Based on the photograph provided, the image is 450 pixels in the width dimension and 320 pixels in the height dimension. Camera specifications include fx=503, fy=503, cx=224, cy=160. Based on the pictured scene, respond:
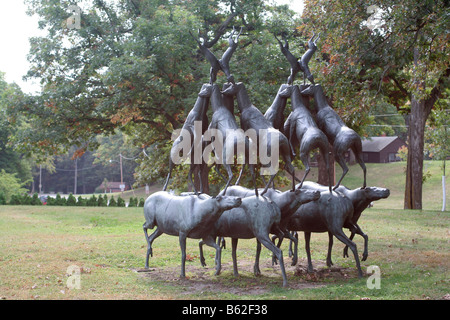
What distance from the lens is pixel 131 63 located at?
20125 millimetres

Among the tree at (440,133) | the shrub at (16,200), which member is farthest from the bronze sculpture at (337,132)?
the shrub at (16,200)

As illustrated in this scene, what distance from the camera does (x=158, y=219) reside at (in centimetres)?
928

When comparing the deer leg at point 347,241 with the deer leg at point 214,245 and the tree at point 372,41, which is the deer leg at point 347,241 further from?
the tree at point 372,41

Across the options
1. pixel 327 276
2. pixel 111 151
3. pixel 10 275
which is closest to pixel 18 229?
pixel 10 275

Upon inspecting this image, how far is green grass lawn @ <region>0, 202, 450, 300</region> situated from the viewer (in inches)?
295

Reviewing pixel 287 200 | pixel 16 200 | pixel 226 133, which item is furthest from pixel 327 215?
pixel 16 200

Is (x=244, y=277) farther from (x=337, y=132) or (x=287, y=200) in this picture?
(x=337, y=132)

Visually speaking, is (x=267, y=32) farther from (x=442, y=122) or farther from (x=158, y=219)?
(x=158, y=219)

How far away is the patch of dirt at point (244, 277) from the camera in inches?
313

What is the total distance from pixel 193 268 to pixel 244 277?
1.35m

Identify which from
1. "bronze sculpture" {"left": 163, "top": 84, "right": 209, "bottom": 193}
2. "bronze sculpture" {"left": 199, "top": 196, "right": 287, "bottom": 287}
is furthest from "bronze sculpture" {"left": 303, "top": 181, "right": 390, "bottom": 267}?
"bronze sculpture" {"left": 163, "top": 84, "right": 209, "bottom": 193}

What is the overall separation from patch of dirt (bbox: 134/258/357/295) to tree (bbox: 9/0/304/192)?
10.2 meters

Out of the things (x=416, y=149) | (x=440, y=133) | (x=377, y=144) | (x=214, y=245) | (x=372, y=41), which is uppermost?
(x=372, y=41)

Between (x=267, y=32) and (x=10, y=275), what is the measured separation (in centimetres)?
1533
